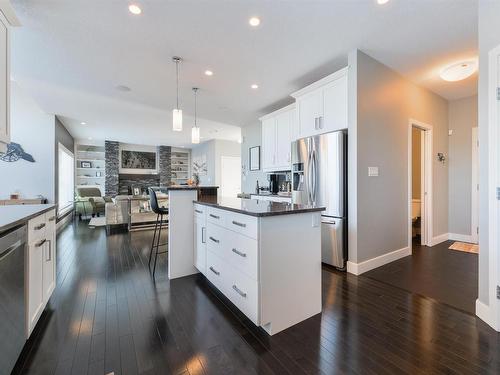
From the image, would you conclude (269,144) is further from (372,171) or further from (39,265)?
(39,265)

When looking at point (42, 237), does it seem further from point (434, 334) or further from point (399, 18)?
point (399, 18)

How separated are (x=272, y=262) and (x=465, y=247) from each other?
409 cm

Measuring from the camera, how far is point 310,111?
342 cm

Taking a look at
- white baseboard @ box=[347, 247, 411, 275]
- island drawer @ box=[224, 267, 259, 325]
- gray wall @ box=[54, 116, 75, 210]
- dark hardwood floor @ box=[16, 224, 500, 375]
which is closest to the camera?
dark hardwood floor @ box=[16, 224, 500, 375]

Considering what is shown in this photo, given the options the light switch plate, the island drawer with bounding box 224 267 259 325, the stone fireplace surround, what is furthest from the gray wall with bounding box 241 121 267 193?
the stone fireplace surround

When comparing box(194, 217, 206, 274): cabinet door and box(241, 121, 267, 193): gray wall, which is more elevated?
box(241, 121, 267, 193): gray wall

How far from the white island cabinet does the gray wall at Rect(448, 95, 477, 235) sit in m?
4.04

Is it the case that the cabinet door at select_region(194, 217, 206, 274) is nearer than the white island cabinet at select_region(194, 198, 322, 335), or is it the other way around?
the white island cabinet at select_region(194, 198, 322, 335)

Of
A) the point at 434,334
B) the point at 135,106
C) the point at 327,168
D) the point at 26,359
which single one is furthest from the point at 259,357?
the point at 135,106

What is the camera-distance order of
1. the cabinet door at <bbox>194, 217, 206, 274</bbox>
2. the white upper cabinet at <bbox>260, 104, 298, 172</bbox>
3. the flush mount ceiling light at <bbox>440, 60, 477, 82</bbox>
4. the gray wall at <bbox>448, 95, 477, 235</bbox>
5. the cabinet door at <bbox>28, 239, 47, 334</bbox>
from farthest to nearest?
the white upper cabinet at <bbox>260, 104, 298, 172</bbox>
the gray wall at <bbox>448, 95, 477, 235</bbox>
the flush mount ceiling light at <bbox>440, 60, 477, 82</bbox>
the cabinet door at <bbox>194, 217, 206, 274</bbox>
the cabinet door at <bbox>28, 239, 47, 334</bbox>

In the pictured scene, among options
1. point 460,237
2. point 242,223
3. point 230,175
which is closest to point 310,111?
point 242,223

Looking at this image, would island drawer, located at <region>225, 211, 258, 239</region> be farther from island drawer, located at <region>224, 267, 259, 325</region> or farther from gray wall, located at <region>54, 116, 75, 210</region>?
gray wall, located at <region>54, 116, 75, 210</region>

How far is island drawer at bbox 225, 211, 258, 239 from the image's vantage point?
5.36 ft

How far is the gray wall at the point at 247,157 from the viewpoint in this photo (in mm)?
5645
